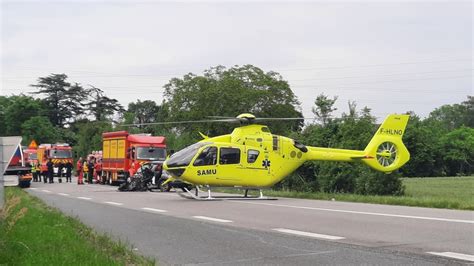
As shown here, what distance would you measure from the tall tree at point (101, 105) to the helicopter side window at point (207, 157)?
256ft

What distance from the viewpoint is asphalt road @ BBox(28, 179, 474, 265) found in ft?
27.5

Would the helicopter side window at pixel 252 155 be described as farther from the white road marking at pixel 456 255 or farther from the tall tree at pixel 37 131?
the tall tree at pixel 37 131

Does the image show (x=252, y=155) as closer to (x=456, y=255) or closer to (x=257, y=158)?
(x=257, y=158)

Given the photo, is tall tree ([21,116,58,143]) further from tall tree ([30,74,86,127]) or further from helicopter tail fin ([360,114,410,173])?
helicopter tail fin ([360,114,410,173])

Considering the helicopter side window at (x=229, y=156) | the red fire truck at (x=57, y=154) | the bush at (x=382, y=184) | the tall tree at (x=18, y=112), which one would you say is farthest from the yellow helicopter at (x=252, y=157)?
the tall tree at (x=18, y=112)

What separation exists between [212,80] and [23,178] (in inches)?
1230

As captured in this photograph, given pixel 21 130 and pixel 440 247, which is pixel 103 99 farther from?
pixel 440 247

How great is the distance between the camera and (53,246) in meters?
8.80

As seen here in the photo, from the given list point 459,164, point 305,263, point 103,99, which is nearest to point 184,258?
point 305,263

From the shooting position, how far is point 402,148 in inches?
960

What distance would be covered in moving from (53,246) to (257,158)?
1409cm

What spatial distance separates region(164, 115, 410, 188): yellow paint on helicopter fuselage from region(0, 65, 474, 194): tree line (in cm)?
210

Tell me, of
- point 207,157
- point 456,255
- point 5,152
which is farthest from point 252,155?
point 5,152

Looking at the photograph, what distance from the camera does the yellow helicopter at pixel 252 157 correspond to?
21.6 metres
